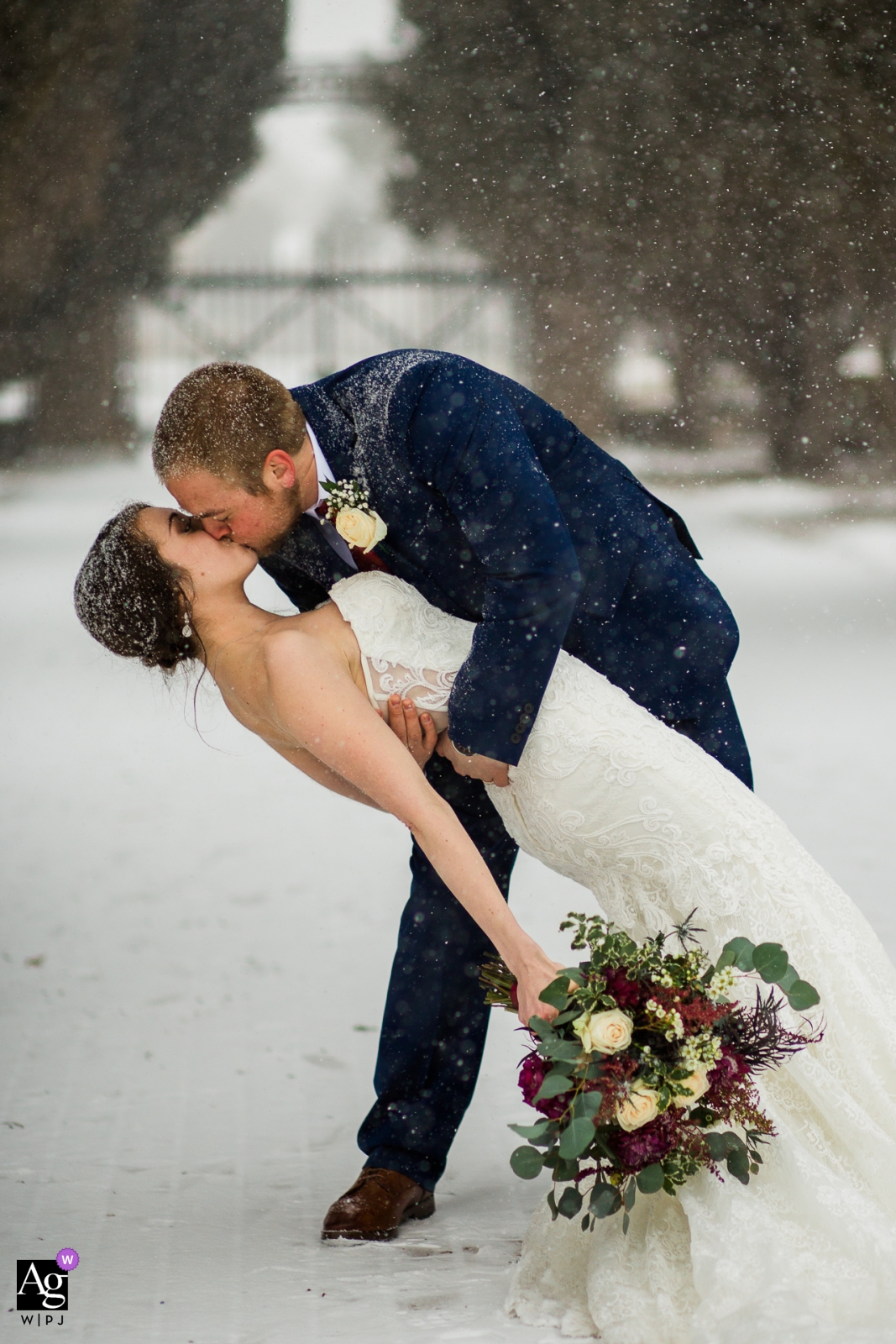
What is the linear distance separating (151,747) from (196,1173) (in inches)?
129

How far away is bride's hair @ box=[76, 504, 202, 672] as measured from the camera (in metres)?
1.82

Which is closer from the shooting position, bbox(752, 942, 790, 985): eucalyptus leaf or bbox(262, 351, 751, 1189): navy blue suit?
bbox(752, 942, 790, 985): eucalyptus leaf

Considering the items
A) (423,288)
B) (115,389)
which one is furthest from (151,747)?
(423,288)

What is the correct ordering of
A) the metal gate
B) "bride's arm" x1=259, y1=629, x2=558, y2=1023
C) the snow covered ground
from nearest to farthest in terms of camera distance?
1. "bride's arm" x1=259, y1=629, x2=558, y2=1023
2. the snow covered ground
3. the metal gate

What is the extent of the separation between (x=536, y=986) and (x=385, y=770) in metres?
0.32

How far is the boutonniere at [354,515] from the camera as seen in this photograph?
1.87m

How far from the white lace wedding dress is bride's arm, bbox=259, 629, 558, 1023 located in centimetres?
12

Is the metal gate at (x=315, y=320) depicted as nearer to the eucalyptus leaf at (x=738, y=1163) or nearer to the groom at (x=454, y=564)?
the groom at (x=454, y=564)

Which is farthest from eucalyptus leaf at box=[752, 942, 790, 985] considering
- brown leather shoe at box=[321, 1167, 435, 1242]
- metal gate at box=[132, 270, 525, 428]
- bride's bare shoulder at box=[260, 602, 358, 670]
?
metal gate at box=[132, 270, 525, 428]

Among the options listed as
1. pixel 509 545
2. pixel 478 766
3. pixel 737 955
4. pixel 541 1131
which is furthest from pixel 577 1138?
pixel 509 545

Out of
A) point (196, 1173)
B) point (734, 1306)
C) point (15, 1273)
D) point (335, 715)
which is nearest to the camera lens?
point (734, 1306)

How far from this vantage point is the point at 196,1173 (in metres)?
2.42

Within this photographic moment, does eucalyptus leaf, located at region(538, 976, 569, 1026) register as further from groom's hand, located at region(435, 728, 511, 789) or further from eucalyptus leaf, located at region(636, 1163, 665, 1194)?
groom's hand, located at region(435, 728, 511, 789)

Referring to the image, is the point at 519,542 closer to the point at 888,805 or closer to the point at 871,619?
the point at 888,805
